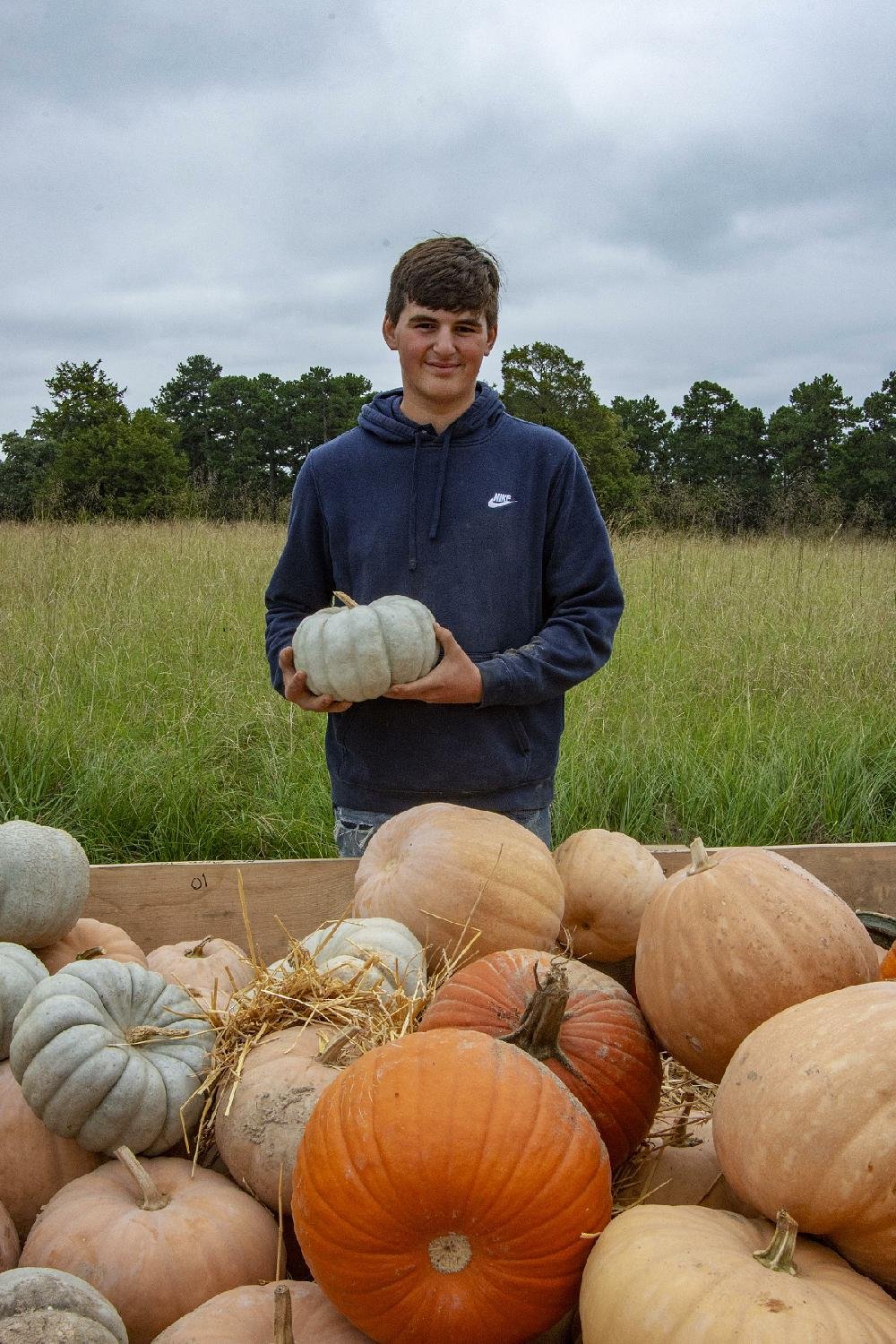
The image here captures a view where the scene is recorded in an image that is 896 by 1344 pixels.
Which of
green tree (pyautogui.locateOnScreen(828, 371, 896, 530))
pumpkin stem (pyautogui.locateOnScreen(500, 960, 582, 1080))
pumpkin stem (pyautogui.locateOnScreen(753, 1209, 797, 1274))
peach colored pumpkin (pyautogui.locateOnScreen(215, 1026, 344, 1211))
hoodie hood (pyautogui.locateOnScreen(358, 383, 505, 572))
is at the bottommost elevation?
peach colored pumpkin (pyautogui.locateOnScreen(215, 1026, 344, 1211))

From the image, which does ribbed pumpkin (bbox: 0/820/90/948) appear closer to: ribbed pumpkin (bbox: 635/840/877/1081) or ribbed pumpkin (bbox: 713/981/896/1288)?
ribbed pumpkin (bbox: 635/840/877/1081)

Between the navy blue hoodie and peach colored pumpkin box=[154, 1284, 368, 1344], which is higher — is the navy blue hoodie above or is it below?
above

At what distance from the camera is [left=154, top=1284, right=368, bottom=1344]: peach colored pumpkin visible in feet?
3.94

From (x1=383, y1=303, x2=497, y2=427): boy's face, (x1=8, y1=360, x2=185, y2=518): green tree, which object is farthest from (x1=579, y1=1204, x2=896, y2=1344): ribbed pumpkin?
(x1=8, y1=360, x2=185, y2=518): green tree

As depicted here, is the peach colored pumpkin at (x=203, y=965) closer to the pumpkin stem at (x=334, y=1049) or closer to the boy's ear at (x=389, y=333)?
the pumpkin stem at (x=334, y=1049)

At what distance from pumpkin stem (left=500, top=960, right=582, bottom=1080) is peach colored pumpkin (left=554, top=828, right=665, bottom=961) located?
85cm

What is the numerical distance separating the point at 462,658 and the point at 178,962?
39.1 inches

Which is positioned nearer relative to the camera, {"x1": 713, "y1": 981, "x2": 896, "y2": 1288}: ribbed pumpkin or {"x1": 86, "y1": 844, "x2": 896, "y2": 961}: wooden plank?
{"x1": 713, "y1": 981, "x2": 896, "y2": 1288}: ribbed pumpkin

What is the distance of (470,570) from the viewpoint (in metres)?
2.95

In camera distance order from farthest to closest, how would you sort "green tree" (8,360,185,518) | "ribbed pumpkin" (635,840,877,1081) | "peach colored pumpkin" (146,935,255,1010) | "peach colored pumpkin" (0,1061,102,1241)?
1. "green tree" (8,360,185,518)
2. "peach colored pumpkin" (146,935,255,1010)
3. "peach colored pumpkin" (0,1061,102,1241)
4. "ribbed pumpkin" (635,840,877,1081)

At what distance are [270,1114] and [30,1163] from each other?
0.41m

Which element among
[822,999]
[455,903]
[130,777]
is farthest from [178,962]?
[130,777]

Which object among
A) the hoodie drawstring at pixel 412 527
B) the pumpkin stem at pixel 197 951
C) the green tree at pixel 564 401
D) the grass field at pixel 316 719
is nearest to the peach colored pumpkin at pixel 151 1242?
the pumpkin stem at pixel 197 951

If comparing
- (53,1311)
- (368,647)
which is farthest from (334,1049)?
(368,647)
